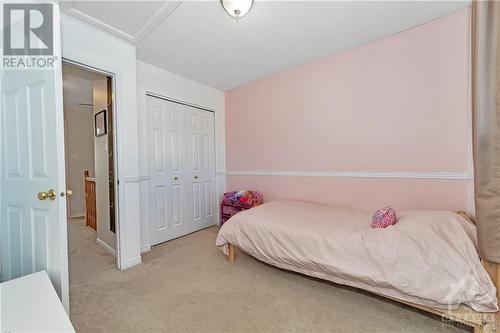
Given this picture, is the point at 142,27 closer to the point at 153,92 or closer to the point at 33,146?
the point at 153,92

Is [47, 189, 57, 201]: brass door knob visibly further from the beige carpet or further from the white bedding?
the white bedding

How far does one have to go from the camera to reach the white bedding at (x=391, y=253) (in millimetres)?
1223

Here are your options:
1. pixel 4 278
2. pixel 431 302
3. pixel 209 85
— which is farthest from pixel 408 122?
pixel 4 278

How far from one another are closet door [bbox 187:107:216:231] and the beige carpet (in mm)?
1161

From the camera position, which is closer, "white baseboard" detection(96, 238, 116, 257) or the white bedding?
the white bedding

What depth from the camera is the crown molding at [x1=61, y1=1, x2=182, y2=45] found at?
1.78 meters

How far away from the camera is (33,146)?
51.1 inches

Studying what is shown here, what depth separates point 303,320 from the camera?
148 centimetres

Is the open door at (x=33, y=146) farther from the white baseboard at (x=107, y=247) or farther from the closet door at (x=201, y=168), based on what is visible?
the closet door at (x=201, y=168)

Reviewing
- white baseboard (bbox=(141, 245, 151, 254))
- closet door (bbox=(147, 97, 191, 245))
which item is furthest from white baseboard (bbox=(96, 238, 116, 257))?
closet door (bbox=(147, 97, 191, 245))

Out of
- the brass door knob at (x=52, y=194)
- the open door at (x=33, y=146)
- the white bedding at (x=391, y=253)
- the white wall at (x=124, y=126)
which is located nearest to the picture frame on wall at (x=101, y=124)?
the white wall at (x=124, y=126)

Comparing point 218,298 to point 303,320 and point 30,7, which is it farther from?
point 30,7

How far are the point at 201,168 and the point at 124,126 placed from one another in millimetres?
1457

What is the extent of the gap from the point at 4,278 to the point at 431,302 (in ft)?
9.74
